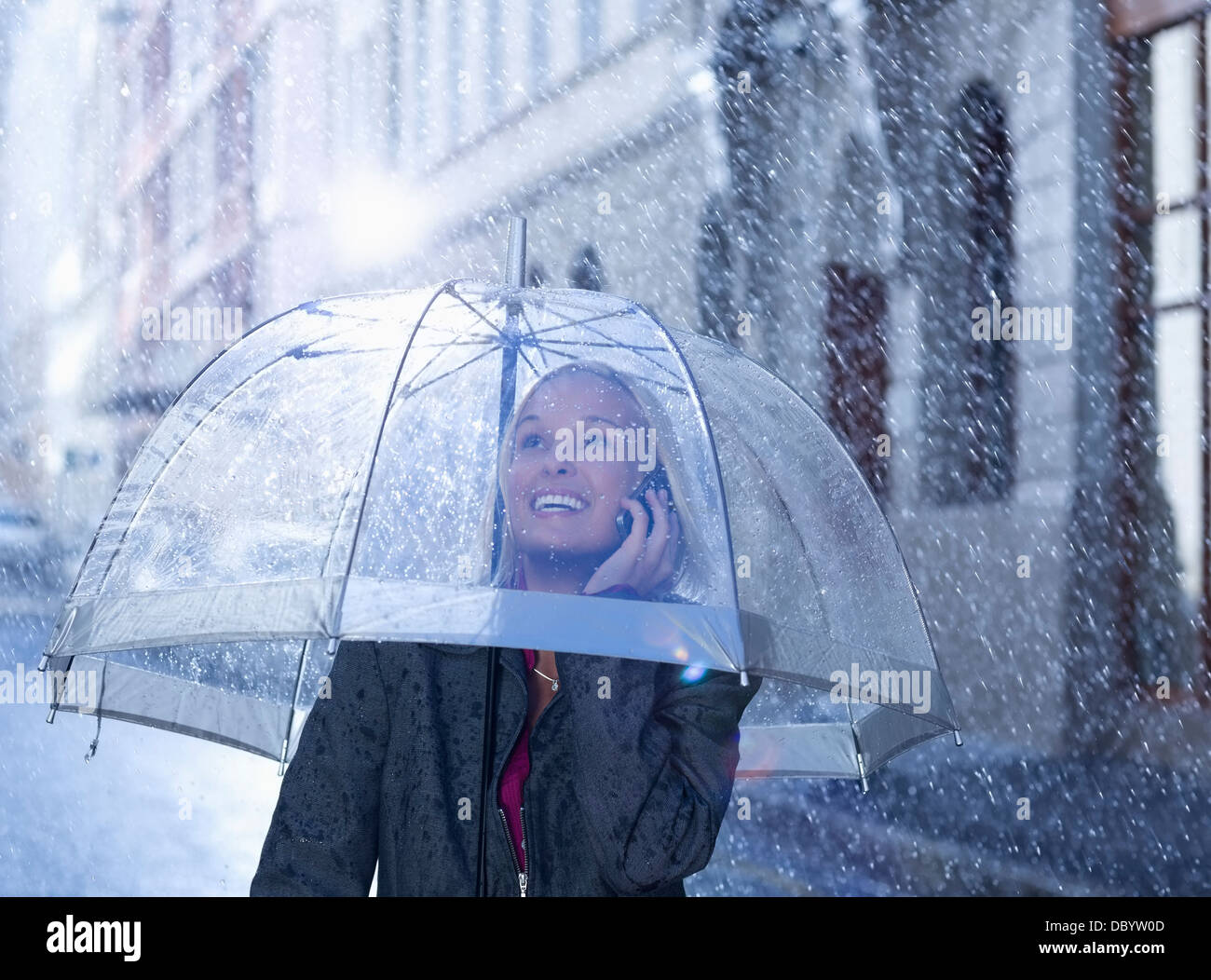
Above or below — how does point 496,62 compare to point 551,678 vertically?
above

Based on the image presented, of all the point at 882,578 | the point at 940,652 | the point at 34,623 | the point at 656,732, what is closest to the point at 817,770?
the point at 882,578

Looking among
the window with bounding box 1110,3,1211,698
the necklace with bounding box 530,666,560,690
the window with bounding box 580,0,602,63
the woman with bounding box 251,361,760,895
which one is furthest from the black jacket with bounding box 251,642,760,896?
the window with bounding box 580,0,602,63

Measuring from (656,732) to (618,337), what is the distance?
0.90m

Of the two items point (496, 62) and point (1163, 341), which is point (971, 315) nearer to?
point (1163, 341)

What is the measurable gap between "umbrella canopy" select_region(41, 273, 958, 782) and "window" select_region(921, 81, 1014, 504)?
315 inches

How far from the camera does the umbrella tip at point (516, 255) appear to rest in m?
2.82

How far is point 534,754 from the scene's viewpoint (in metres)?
2.50

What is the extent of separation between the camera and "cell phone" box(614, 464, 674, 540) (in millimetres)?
2648

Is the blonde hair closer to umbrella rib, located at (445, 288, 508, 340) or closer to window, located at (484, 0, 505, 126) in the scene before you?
umbrella rib, located at (445, 288, 508, 340)

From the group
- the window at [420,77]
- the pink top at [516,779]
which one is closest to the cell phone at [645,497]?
the pink top at [516,779]

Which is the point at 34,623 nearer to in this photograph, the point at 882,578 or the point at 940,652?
the point at 940,652

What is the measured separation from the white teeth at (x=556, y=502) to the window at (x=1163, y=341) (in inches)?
314

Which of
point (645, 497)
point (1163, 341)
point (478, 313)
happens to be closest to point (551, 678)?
point (645, 497)

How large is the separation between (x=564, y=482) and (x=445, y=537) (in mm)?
237
